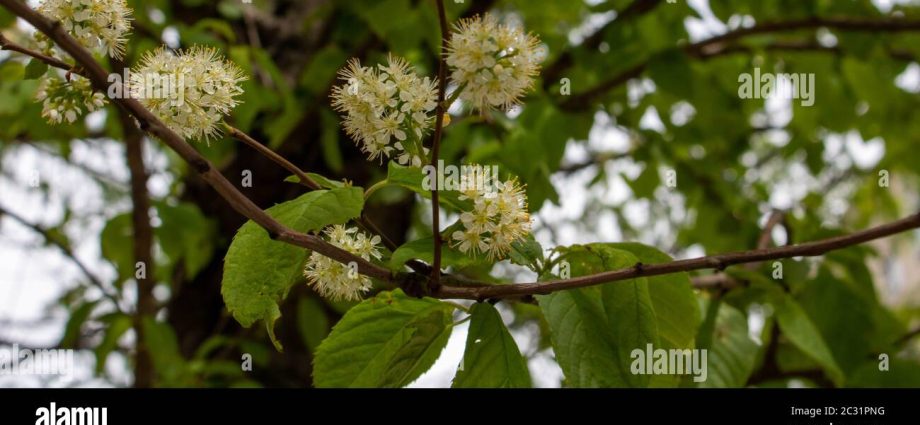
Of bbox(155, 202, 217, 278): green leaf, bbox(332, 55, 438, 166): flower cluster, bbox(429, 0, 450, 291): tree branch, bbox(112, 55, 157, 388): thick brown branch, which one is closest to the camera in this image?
bbox(429, 0, 450, 291): tree branch

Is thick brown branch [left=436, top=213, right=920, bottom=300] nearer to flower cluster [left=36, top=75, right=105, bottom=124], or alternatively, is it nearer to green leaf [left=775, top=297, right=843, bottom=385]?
flower cluster [left=36, top=75, right=105, bottom=124]

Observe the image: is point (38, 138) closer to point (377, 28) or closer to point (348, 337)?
point (377, 28)

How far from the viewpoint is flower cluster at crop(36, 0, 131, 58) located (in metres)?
1.00

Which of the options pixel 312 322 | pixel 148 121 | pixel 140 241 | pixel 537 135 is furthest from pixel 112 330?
pixel 148 121

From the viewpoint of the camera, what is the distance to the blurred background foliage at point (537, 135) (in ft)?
7.47

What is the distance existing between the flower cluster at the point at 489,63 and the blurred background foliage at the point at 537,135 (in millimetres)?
983

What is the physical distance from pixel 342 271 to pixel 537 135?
136 centimetres

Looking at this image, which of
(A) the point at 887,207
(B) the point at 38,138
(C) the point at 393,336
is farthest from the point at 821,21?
(B) the point at 38,138

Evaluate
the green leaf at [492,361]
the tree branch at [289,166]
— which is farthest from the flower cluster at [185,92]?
the green leaf at [492,361]

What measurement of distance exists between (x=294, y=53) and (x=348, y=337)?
218 centimetres

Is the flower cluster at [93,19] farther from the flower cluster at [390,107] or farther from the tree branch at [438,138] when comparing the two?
the tree branch at [438,138]

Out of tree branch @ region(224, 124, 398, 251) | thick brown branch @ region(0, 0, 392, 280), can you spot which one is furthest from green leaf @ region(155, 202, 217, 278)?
thick brown branch @ region(0, 0, 392, 280)

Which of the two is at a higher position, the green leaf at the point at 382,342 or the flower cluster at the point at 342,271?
the flower cluster at the point at 342,271

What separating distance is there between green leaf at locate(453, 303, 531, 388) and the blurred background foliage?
803 millimetres
